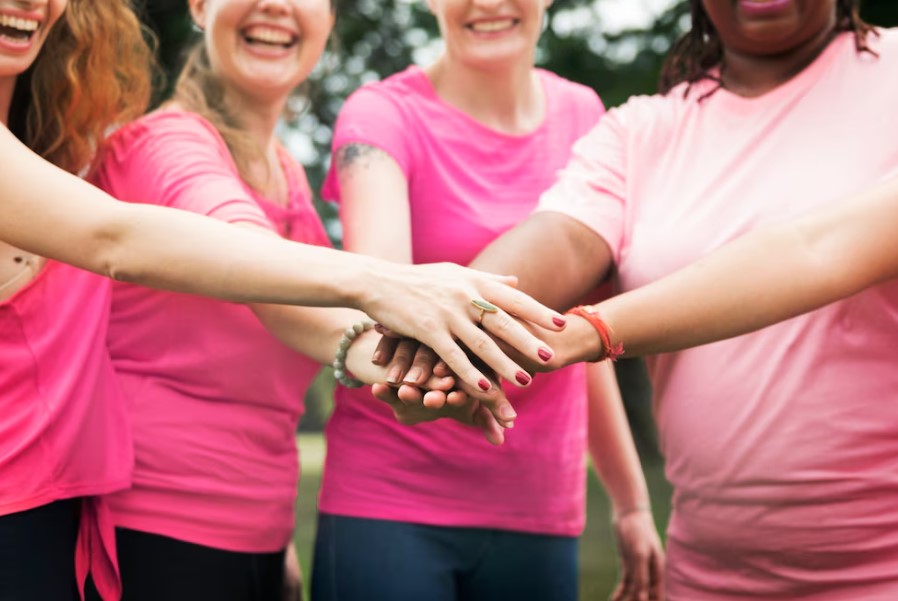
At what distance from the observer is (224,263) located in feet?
6.39

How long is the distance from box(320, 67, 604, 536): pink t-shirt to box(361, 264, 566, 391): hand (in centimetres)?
44

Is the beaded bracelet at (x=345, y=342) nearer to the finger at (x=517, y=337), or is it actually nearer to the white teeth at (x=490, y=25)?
the finger at (x=517, y=337)

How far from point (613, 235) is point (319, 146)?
8.69m

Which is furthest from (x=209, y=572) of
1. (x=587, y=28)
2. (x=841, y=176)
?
(x=587, y=28)

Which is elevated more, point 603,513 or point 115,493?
point 115,493

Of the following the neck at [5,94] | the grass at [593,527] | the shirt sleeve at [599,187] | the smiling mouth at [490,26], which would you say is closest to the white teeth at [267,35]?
the smiling mouth at [490,26]

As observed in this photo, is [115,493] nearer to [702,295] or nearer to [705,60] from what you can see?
[702,295]

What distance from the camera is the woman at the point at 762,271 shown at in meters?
2.02

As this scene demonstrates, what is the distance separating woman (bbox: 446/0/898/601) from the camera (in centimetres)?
202

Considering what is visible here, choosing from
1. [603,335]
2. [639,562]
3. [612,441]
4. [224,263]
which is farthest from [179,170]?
[639,562]

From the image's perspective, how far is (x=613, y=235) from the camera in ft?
7.44

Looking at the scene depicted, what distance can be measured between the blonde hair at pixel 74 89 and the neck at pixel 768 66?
3.99 ft

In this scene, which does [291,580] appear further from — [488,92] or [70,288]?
[488,92]

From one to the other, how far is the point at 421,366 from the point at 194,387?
0.51m
